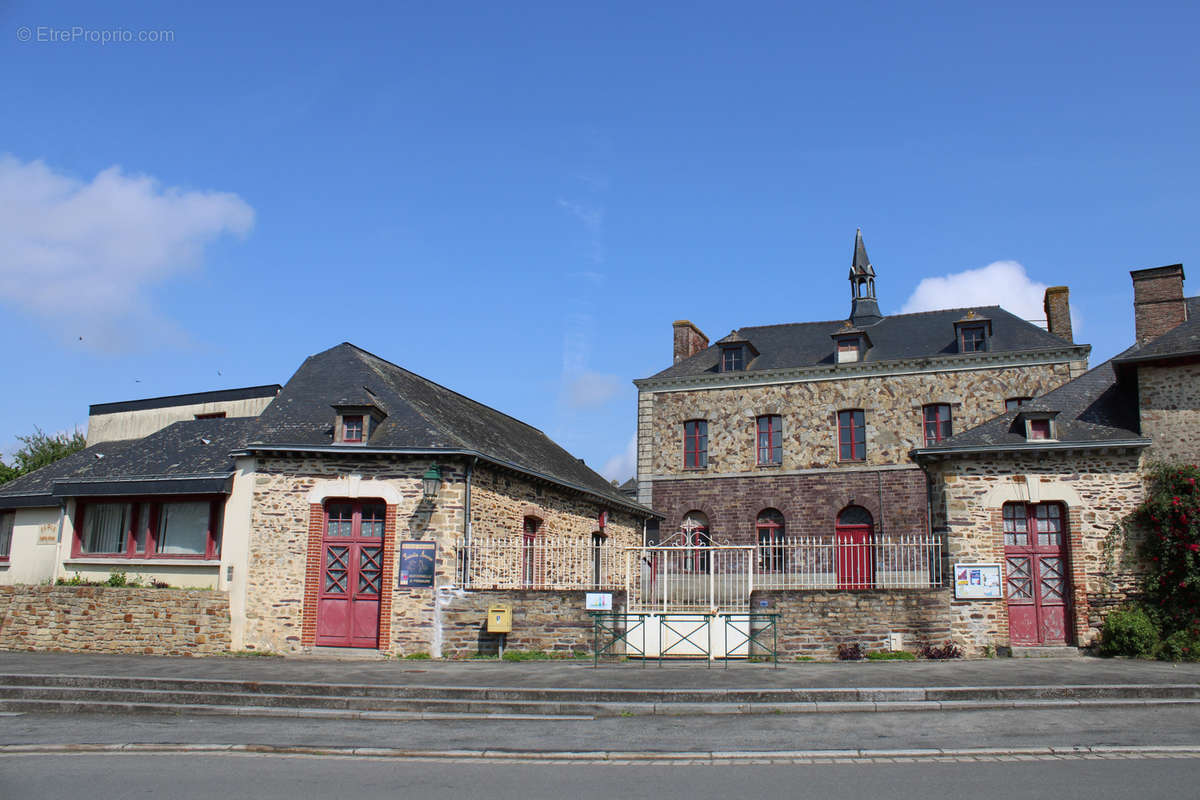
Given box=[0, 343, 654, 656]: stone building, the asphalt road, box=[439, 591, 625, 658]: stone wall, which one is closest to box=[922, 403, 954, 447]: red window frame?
box=[0, 343, 654, 656]: stone building

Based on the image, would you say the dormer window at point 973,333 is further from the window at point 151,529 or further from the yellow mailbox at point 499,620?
the window at point 151,529

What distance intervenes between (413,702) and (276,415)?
24.3ft

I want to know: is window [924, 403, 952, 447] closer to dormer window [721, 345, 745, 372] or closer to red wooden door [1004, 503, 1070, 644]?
dormer window [721, 345, 745, 372]

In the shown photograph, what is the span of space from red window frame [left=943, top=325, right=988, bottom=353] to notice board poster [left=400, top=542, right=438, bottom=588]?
52.8ft

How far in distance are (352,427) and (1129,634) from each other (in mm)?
12591

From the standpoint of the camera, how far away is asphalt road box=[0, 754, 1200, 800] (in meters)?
6.45

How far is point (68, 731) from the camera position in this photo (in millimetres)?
9328

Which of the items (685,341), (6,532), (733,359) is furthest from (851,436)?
(6,532)

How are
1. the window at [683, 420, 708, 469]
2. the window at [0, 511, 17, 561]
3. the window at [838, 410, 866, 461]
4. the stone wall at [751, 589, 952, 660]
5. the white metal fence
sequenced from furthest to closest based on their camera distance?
the window at [683, 420, 708, 469], the window at [838, 410, 866, 461], the window at [0, 511, 17, 561], the white metal fence, the stone wall at [751, 589, 952, 660]

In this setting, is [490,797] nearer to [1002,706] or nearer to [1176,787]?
[1176,787]

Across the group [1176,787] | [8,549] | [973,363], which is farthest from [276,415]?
[973,363]

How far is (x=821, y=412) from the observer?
25219mm

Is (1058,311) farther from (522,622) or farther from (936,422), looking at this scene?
(522,622)

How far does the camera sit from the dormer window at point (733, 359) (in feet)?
86.6
